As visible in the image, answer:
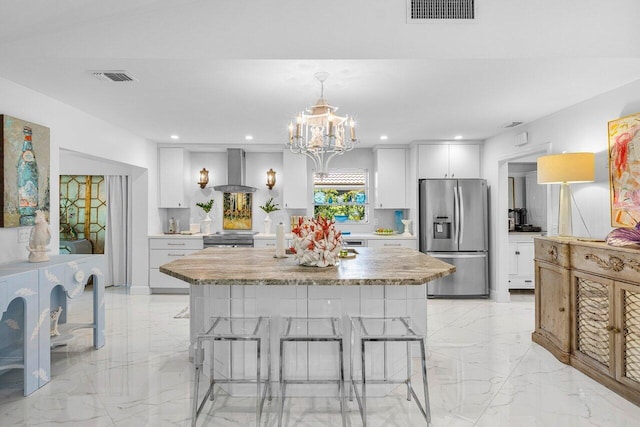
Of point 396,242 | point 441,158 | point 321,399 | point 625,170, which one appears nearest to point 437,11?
point 625,170

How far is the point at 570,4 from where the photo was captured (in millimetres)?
2652

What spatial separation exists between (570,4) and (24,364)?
445 cm

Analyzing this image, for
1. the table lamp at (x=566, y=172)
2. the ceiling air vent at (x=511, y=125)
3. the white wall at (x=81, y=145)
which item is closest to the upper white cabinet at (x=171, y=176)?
the white wall at (x=81, y=145)

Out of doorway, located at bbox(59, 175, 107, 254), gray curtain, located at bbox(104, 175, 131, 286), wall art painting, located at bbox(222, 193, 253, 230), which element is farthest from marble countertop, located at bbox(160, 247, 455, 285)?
doorway, located at bbox(59, 175, 107, 254)

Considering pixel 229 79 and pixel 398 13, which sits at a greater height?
pixel 398 13

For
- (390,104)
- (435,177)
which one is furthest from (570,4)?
(435,177)

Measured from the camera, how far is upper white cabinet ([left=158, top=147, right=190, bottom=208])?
603cm

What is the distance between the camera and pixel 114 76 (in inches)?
117

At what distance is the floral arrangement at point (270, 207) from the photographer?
620cm

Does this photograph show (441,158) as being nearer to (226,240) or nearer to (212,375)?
(226,240)

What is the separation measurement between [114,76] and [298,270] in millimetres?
2101

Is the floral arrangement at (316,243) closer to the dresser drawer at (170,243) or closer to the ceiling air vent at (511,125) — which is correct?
the ceiling air vent at (511,125)

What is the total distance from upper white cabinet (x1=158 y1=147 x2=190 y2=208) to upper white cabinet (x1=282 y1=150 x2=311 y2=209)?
162 cm

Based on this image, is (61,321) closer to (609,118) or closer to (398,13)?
(398,13)
